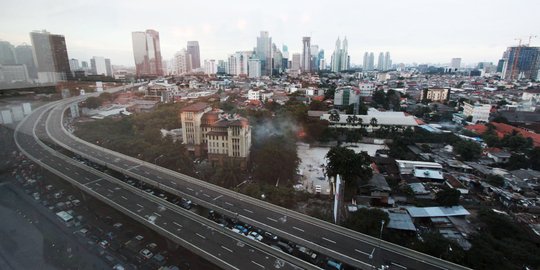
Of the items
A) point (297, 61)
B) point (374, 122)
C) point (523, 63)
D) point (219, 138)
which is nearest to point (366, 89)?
point (374, 122)

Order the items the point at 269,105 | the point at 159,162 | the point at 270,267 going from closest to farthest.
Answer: the point at 270,267 → the point at 159,162 → the point at 269,105

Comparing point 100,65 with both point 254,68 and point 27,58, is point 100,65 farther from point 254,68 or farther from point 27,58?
point 254,68

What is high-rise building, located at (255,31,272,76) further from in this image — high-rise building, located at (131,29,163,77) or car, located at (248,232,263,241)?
car, located at (248,232,263,241)

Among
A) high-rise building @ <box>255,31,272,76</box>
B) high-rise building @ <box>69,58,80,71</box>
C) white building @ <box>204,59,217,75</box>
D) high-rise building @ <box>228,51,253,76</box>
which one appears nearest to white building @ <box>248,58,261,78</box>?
high-rise building @ <box>228,51,253,76</box>

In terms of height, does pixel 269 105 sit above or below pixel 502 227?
above

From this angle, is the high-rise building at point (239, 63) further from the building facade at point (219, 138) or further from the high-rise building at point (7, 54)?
the high-rise building at point (7, 54)

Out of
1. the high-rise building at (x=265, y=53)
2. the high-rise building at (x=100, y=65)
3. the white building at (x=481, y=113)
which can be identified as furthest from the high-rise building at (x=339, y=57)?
the high-rise building at (x=100, y=65)

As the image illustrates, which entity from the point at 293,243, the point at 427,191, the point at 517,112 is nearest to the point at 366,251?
the point at 293,243

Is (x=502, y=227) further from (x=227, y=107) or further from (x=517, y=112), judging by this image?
(x=517, y=112)
